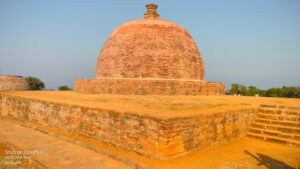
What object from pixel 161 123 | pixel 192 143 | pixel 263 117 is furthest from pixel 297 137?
pixel 161 123

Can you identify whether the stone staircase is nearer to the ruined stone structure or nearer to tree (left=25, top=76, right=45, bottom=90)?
the ruined stone structure

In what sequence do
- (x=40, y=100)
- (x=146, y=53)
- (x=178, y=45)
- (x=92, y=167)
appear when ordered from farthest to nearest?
(x=178, y=45), (x=146, y=53), (x=40, y=100), (x=92, y=167)

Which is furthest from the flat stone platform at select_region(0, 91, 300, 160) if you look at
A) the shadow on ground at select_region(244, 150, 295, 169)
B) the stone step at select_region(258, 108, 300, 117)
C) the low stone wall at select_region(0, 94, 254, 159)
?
the shadow on ground at select_region(244, 150, 295, 169)

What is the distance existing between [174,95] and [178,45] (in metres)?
3.51

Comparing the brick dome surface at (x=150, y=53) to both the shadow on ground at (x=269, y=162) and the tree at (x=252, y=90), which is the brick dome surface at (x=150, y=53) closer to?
the shadow on ground at (x=269, y=162)

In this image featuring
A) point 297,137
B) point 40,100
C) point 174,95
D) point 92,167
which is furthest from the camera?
point 174,95

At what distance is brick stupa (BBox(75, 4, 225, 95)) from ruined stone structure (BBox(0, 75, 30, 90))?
37.1ft

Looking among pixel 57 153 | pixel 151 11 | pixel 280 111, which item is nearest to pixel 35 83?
pixel 151 11

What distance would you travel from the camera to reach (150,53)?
37.1 feet

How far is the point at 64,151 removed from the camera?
191 inches

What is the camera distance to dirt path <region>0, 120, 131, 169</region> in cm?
401

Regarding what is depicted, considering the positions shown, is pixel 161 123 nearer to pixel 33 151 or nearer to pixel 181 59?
pixel 33 151

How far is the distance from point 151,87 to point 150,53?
2.33m

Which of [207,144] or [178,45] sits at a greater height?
[178,45]
